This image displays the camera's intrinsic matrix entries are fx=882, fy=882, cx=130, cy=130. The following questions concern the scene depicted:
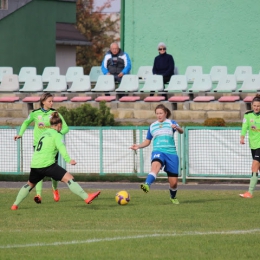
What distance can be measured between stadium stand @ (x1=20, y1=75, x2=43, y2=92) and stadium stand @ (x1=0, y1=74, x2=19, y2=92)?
0.32 m

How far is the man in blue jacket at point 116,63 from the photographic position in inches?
1045

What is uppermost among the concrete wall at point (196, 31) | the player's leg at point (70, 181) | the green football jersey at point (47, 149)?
the concrete wall at point (196, 31)

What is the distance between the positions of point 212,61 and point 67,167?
1281 cm

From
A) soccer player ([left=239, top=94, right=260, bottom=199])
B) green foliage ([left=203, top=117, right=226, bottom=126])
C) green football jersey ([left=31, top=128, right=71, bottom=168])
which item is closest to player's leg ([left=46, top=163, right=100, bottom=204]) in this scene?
green football jersey ([left=31, top=128, right=71, bottom=168])

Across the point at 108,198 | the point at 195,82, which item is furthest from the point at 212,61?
the point at 108,198

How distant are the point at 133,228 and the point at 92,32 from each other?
170 ft

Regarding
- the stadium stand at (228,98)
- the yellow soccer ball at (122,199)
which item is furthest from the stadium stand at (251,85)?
the yellow soccer ball at (122,199)

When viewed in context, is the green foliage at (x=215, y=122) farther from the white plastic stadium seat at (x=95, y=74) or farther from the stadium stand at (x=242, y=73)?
the white plastic stadium seat at (x=95, y=74)

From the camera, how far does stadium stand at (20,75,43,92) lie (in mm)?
28141

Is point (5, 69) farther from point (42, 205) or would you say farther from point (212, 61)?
point (42, 205)

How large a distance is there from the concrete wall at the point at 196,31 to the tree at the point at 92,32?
2702 cm

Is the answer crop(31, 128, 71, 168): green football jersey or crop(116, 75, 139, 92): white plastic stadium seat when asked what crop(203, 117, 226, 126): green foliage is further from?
crop(31, 128, 71, 168): green football jersey

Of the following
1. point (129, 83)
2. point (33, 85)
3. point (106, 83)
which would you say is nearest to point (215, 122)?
→ point (129, 83)

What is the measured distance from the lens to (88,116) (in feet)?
75.8
